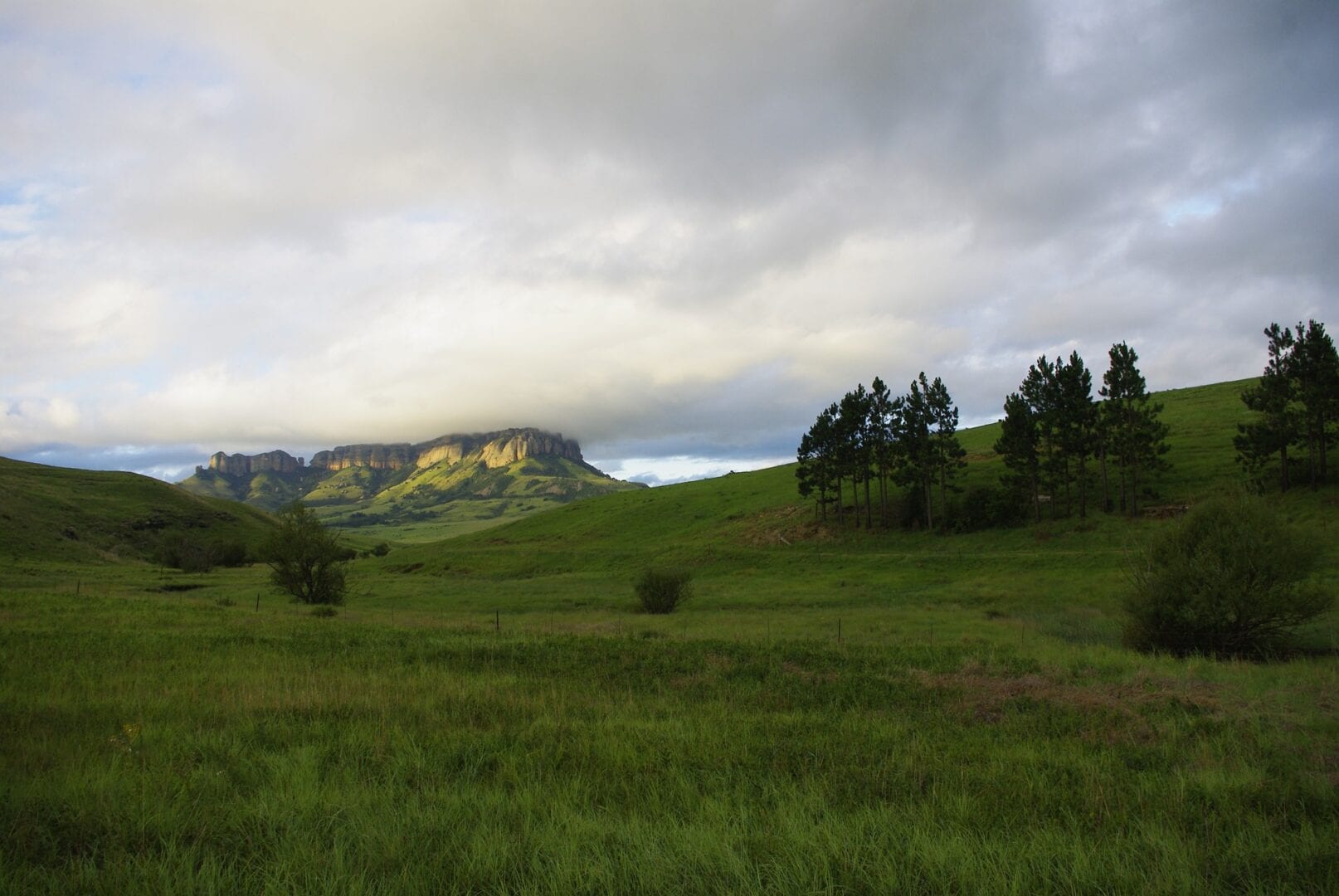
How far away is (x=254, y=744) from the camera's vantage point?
8.69m

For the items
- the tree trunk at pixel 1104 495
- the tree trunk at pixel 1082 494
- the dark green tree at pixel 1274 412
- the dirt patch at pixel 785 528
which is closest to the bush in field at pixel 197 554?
the dirt patch at pixel 785 528

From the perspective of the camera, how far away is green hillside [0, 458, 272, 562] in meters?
83.8

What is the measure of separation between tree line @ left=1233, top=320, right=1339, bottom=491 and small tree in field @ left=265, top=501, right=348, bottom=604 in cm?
7537

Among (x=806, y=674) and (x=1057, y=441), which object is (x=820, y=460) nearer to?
(x=1057, y=441)

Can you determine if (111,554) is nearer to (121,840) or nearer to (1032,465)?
(121,840)

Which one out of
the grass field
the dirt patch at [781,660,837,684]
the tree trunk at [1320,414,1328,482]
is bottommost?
the dirt patch at [781,660,837,684]

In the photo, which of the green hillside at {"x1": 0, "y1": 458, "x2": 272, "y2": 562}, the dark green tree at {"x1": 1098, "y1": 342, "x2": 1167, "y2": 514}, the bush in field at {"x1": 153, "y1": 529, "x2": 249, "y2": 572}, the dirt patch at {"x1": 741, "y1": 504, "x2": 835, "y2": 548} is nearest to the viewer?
the dark green tree at {"x1": 1098, "y1": 342, "x2": 1167, "y2": 514}

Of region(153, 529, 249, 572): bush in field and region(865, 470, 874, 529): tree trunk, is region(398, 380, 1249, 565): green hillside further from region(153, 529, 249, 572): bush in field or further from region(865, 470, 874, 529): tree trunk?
region(153, 529, 249, 572): bush in field

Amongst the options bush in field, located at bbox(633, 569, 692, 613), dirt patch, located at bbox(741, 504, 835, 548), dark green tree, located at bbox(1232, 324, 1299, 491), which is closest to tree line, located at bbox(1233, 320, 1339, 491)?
dark green tree, located at bbox(1232, 324, 1299, 491)

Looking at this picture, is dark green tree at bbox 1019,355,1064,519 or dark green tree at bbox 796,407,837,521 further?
dark green tree at bbox 796,407,837,521

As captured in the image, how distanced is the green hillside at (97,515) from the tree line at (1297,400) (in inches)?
4577

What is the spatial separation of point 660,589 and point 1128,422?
165 ft

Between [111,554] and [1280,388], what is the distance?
139945mm

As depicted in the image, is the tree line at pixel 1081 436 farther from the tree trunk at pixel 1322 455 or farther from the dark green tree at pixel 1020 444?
the tree trunk at pixel 1322 455
